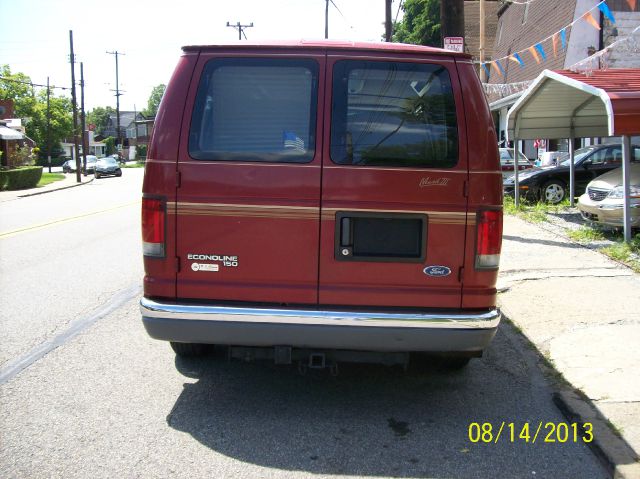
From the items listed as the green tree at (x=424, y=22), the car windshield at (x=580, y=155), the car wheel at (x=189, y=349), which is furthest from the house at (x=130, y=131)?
the car wheel at (x=189, y=349)

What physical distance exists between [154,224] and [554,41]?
554 inches

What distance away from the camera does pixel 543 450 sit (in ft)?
12.7

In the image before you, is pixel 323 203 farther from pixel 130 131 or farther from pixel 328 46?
pixel 130 131

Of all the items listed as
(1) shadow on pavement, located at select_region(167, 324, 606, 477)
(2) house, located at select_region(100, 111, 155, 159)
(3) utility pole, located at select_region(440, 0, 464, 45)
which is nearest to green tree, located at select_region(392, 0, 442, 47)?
(3) utility pole, located at select_region(440, 0, 464, 45)

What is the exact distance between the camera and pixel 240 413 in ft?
14.0

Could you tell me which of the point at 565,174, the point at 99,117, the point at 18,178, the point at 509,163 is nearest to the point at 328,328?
the point at 565,174

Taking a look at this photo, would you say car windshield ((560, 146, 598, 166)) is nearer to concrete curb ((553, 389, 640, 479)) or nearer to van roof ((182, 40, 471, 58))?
concrete curb ((553, 389, 640, 479))

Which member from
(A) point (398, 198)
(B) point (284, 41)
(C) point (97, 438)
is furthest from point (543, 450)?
(B) point (284, 41)

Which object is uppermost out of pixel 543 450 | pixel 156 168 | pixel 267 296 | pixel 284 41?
pixel 284 41

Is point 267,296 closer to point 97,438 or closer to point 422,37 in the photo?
point 97,438

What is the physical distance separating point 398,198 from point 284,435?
159 cm

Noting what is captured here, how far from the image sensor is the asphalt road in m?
3.62

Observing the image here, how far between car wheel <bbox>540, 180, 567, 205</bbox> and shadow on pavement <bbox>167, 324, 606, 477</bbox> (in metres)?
11.2

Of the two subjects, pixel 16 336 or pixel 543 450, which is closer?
pixel 543 450
